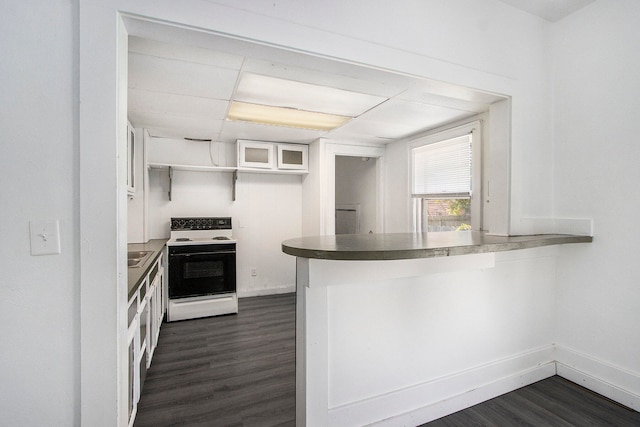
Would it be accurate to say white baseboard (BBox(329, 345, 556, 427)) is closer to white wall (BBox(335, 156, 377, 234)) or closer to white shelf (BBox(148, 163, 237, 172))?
white wall (BBox(335, 156, 377, 234))

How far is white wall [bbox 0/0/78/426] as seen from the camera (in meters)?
1.11

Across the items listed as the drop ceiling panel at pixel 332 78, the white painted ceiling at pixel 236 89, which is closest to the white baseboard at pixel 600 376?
the white painted ceiling at pixel 236 89

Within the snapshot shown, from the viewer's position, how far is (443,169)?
3.43m

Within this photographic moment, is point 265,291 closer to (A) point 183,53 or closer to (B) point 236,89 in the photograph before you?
(B) point 236,89

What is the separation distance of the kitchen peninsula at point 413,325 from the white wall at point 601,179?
0.18 meters

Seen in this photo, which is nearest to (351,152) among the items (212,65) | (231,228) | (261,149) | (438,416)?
(261,149)

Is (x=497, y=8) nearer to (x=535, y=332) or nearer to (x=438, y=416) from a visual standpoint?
(x=535, y=332)

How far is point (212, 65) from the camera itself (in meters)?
1.97

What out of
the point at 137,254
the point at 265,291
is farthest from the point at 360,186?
the point at 137,254

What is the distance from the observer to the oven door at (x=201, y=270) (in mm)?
3498

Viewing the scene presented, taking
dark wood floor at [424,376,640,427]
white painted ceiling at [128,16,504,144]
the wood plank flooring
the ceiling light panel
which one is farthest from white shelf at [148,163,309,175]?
dark wood floor at [424,376,640,427]

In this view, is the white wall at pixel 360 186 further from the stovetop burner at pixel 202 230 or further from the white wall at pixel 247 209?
the stovetop burner at pixel 202 230

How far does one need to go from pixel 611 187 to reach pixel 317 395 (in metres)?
2.37

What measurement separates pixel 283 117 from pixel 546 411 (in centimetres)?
319
